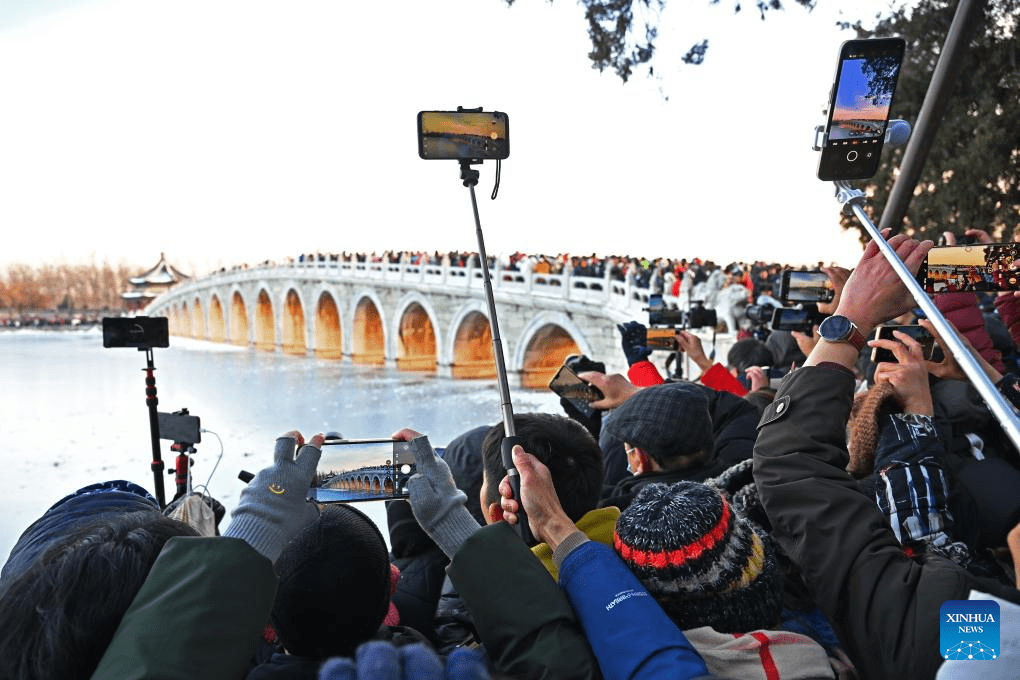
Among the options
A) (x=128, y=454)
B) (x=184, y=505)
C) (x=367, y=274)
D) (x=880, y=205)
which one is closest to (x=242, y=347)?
(x=367, y=274)

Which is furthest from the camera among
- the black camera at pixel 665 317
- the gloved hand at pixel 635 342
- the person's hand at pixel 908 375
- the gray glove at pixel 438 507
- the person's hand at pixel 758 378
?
the black camera at pixel 665 317

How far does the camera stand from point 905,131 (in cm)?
109

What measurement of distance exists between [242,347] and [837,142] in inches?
1525

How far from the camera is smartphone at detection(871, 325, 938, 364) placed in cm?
130

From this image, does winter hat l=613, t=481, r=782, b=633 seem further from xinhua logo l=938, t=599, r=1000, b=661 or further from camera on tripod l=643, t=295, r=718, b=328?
camera on tripod l=643, t=295, r=718, b=328

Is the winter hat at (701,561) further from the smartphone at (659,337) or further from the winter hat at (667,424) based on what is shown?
the smartphone at (659,337)

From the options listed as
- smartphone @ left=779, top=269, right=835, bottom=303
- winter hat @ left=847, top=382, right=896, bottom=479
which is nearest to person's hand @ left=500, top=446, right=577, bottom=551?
winter hat @ left=847, top=382, right=896, bottom=479

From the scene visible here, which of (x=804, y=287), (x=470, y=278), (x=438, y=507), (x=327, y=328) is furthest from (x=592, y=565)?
(x=327, y=328)

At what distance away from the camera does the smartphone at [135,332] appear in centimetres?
316

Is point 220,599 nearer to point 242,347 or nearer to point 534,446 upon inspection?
point 534,446

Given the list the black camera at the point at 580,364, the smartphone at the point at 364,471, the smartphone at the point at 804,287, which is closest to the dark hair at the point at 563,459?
the smartphone at the point at 364,471

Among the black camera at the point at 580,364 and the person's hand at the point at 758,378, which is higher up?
the black camera at the point at 580,364

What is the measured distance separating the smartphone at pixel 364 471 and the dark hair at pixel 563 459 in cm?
14

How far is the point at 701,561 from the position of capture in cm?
94
